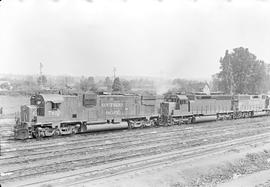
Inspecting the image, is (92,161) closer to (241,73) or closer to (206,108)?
(206,108)

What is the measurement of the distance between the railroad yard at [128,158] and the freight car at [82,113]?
67cm

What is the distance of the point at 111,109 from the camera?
2356cm

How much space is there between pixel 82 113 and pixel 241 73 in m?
40.2

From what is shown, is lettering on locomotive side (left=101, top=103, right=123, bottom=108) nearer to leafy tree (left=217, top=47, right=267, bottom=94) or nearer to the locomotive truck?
the locomotive truck

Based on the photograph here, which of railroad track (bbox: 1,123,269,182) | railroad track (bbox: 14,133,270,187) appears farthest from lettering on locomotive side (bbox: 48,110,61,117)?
railroad track (bbox: 14,133,270,187)

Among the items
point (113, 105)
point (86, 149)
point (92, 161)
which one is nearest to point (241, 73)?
point (113, 105)

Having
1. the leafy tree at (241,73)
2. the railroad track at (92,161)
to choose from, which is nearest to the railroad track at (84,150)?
the railroad track at (92,161)

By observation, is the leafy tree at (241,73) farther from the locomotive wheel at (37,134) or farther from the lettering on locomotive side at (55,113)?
the locomotive wheel at (37,134)

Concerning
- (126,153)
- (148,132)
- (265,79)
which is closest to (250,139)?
(148,132)

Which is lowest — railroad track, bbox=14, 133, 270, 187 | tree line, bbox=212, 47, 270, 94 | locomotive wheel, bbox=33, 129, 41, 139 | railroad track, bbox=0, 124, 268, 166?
railroad track, bbox=14, 133, 270, 187

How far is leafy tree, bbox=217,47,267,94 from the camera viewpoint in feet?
181

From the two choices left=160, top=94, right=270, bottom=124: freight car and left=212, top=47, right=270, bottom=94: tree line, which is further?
left=212, top=47, right=270, bottom=94: tree line

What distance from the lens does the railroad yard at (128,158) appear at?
1289 cm

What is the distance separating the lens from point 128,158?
16078 millimetres
